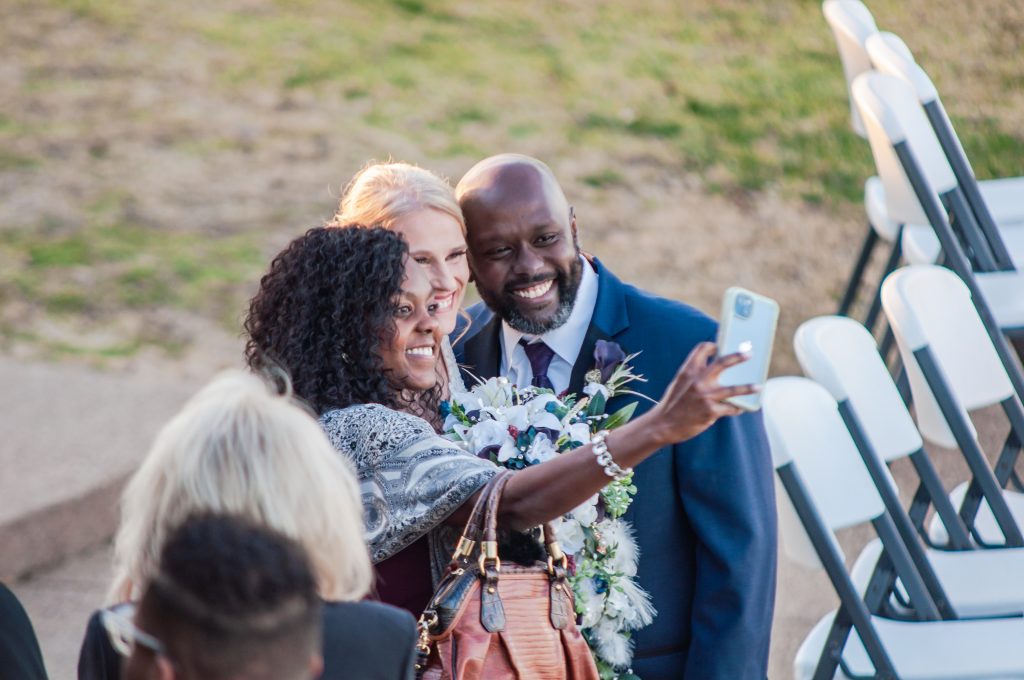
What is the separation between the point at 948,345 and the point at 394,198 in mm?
2092

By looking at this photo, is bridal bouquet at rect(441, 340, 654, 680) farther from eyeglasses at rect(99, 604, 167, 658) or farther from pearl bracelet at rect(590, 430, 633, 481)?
eyeglasses at rect(99, 604, 167, 658)

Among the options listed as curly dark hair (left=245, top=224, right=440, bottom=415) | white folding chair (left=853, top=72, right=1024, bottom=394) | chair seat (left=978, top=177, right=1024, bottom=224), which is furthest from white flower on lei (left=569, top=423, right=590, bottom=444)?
chair seat (left=978, top=177, right=1024, bottom=224)

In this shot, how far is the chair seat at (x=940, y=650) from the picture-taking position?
12.0ft

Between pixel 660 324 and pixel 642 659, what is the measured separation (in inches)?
28.2

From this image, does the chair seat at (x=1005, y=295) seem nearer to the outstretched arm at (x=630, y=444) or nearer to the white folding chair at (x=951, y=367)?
the white folding chair at (x=951, y=367)

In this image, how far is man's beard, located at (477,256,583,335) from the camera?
3064 millimetres

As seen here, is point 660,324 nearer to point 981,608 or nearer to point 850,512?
point 850,512

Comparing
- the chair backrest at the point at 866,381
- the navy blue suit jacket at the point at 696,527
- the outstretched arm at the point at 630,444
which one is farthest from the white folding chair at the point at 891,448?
the outstretched arm at the point at 630,444

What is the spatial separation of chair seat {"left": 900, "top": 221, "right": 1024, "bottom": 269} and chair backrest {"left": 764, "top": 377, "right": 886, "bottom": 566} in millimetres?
1495

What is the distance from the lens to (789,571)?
210 inches

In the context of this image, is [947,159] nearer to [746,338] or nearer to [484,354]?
[484,354]

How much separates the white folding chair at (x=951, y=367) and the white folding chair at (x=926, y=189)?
0.14 metres

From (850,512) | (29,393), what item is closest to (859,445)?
(850,512)

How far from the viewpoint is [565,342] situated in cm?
308
